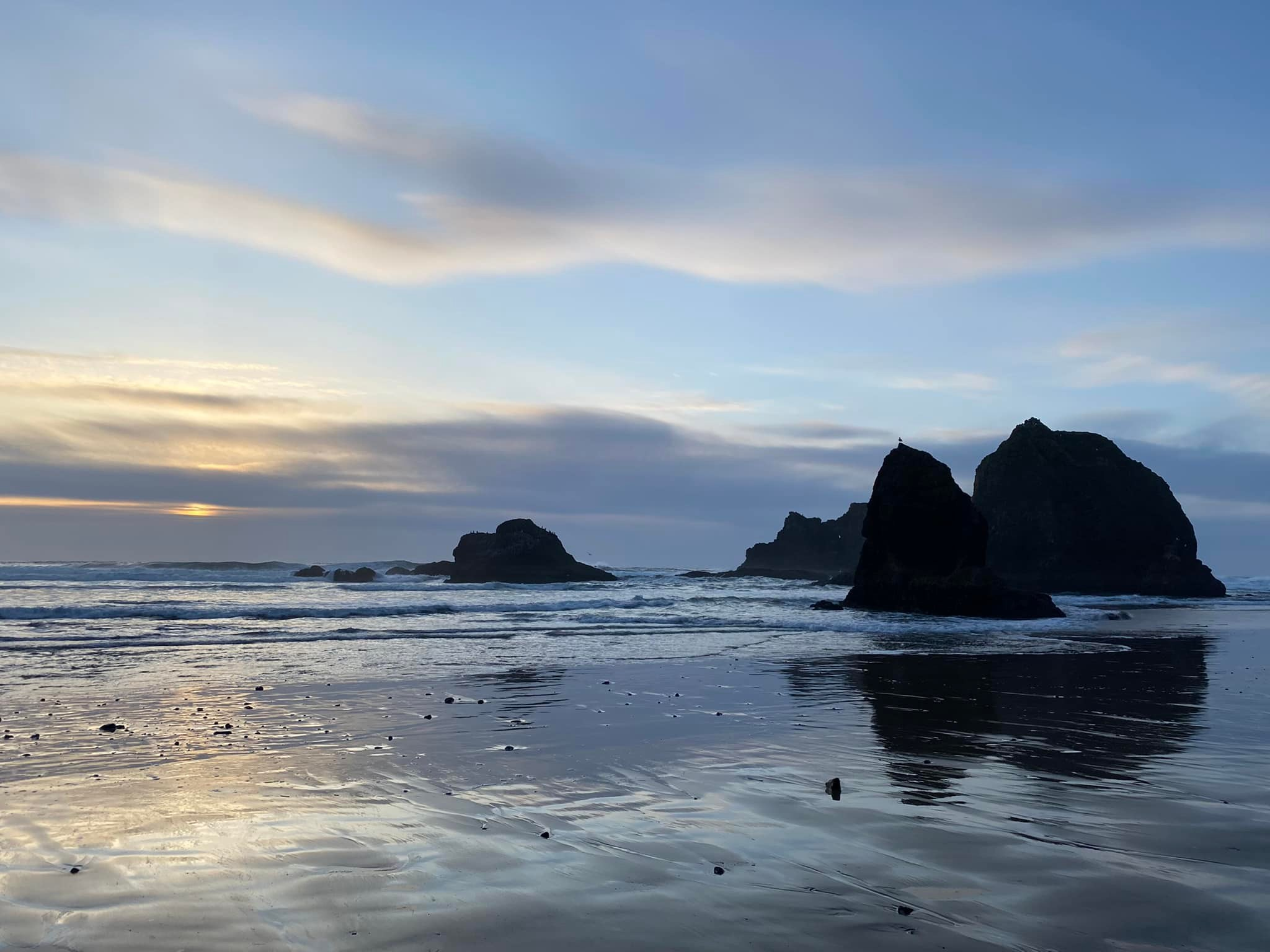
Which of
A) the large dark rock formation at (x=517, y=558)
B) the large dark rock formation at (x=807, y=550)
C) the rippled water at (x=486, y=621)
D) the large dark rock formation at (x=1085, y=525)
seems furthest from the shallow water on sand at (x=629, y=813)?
the large dark rock formation at (x=807, y=550)

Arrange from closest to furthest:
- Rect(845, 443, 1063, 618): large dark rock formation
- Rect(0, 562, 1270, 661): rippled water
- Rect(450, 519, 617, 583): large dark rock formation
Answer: Rect(0, 562, 1270, 661): rippled water → Rect(845, 443, 1063, 618): large dark rock formation → Rect(450, 519, 617, 583): large dark rock formation

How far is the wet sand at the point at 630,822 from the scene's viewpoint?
182 inches

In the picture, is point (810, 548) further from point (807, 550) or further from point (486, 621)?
point (486, 621)

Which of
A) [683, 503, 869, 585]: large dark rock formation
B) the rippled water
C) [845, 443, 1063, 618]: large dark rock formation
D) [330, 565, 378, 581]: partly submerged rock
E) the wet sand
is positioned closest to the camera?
the wet sand

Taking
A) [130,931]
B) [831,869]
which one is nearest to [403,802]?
[130,931]

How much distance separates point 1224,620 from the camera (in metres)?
39.7

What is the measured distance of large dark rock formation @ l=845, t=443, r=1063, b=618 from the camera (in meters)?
41.5

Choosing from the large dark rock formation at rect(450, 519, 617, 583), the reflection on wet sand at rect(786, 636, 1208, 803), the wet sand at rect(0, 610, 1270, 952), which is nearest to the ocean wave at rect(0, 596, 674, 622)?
the wet sand at rect(0, 610, 1270, 952)

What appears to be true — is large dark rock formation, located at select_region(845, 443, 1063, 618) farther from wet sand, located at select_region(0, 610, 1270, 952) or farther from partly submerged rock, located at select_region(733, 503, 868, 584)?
partly submerged rock, located at select_region(733, 503, 868, 584)

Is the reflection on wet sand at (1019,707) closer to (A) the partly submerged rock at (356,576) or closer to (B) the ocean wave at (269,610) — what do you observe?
(B) the ocean wave at (269,610)

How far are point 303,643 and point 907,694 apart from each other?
16826mm

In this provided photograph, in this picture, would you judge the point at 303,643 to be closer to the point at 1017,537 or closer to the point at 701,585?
the point at 701,585

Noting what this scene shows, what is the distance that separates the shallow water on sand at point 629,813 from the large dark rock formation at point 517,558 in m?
64.1

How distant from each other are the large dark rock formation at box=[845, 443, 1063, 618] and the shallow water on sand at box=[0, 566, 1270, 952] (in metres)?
25.3
